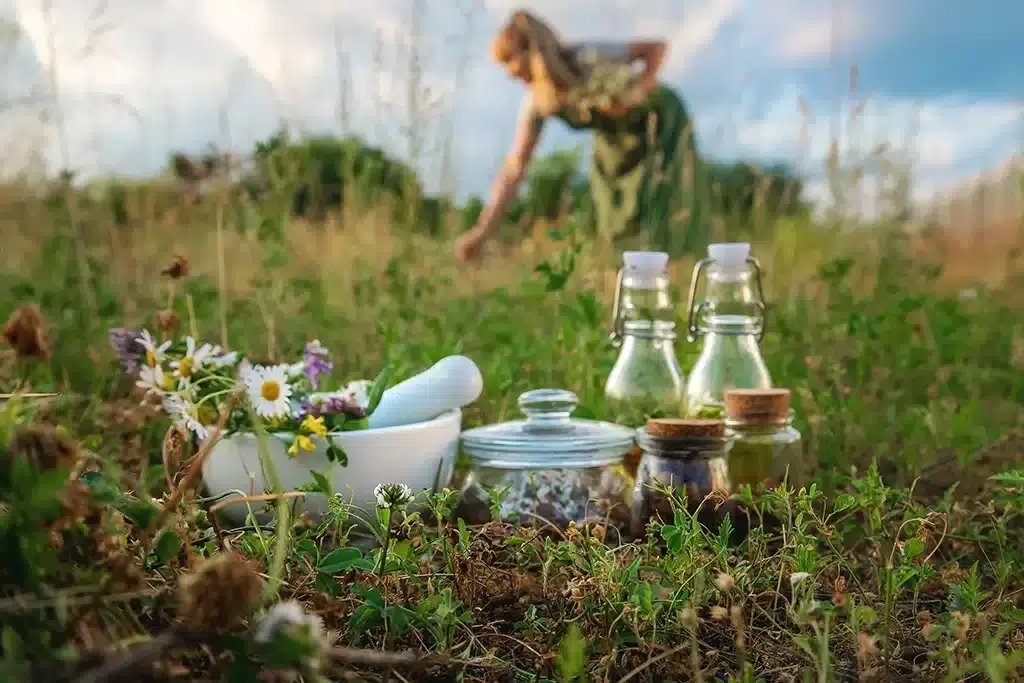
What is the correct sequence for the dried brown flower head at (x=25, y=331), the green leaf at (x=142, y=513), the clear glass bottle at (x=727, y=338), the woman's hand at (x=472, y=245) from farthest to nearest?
the woman's hand at (x=472, y=245) < the clear glass bottle at (x=727, y=338) < the dried brown flower head at (x=25, y=331) < the green leaf at (x=142, y=513)

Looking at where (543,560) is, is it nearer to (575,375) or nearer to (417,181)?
(575,375)

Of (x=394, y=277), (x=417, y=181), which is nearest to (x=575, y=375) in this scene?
(x=394, y=277)

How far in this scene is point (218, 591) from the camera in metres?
0.80

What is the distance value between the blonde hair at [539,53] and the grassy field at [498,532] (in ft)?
8.26

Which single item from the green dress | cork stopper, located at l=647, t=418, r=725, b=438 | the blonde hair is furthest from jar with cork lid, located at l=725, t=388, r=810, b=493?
the blonde hair

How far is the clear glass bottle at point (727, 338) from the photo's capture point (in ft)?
6.79

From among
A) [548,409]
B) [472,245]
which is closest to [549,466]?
[548,409]

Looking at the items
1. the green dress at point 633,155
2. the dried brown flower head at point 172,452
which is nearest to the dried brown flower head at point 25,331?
the dried brown flower head at point 172,452

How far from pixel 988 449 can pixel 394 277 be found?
180 cm

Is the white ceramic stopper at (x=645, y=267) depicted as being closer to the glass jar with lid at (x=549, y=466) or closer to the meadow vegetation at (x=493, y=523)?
the meadow vegetation at (x=493, y=523)

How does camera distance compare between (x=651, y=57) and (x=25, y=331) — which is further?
(x=651, y=57)

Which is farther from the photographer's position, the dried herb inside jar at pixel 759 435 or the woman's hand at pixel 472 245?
the woman's hand at pixel 472 245

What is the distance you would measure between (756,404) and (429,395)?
0.60m

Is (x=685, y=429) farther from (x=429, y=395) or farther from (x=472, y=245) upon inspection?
(x=472, y=245)
